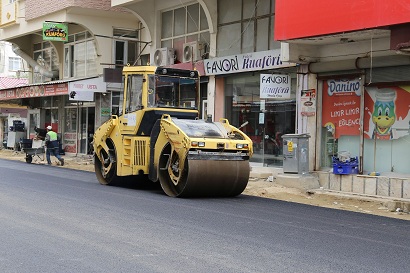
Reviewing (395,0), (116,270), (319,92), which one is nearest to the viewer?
(116,270)

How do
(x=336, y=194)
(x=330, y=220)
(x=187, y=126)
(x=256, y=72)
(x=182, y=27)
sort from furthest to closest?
(x=182, y=27), (x=256, y=72), (x=336, y=194), (x=187, y=126), (x=330, y=220)

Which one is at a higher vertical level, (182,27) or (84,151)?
(182,27)

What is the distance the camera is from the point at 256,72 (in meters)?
20.9

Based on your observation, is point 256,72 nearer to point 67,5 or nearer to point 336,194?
point 336,194

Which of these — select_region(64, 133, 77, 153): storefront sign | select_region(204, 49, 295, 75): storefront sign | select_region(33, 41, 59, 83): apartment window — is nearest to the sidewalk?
select_region(204, 49, 295, 75): storefront sign

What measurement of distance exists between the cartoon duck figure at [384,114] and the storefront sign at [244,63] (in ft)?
10.6

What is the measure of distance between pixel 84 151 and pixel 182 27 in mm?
10051

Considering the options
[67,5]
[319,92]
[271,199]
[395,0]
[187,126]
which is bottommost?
[271,199]

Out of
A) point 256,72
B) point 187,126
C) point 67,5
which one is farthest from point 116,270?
point 67,5

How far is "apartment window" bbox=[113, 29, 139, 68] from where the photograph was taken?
29.6 metres

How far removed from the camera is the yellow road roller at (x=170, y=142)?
1374cm

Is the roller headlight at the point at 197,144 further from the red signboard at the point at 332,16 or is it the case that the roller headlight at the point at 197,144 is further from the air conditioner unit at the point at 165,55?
the air conditioner unit at the point at 165,55

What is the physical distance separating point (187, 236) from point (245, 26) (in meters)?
13.8

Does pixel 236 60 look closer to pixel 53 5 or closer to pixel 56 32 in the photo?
pixel 56 32
